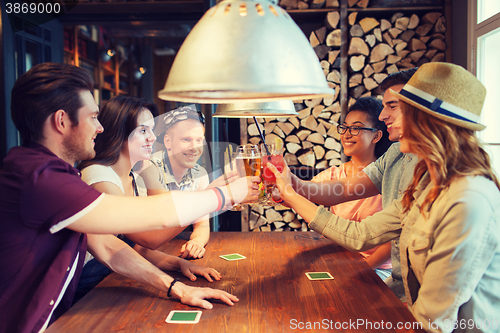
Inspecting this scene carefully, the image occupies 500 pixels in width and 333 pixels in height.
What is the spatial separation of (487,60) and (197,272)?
2.97m

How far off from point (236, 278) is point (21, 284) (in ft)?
2.32

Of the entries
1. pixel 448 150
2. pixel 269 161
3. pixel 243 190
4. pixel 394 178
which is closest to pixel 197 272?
pixel 243 190

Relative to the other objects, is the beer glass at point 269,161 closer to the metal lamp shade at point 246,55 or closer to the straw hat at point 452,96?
the straw hat at point 452,96

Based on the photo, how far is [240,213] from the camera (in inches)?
148

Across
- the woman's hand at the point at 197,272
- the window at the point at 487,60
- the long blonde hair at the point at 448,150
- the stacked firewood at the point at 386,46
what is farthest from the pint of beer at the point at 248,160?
the window at the point at 487,60

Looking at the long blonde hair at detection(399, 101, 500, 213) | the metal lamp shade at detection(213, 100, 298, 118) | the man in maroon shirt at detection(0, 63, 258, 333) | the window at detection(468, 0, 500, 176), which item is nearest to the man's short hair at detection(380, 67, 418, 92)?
the metal lamp shade at detection(213, 100, 298, 118)

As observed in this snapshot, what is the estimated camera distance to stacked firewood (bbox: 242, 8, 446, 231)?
3.44 meters

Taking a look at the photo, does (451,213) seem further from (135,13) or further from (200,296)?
(135,13)

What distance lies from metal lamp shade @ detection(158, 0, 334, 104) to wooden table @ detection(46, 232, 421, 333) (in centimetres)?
65

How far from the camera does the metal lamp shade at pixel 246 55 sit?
78cm

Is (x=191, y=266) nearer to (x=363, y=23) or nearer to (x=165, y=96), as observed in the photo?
(x=165, y=96)

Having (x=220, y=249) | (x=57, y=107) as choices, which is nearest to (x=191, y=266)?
(x=220, y=249)

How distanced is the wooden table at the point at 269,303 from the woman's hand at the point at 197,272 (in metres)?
0.02

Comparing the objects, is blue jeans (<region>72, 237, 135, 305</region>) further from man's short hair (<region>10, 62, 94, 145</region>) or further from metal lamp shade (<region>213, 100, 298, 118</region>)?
metal lamp shade (<region>213, 100, 298, 118</region>)
